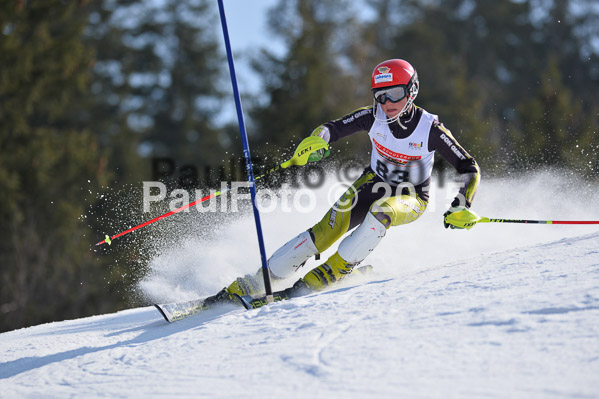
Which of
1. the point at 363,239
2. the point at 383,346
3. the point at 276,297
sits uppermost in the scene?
the point at 363,239

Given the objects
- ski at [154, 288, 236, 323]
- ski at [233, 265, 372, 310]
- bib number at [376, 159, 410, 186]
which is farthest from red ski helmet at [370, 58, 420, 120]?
ski at [154, 288, 236, 323]

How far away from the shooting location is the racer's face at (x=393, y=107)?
4.88 m

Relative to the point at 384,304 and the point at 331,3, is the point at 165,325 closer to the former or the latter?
the point at 384,304

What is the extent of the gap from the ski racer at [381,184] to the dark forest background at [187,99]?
7601 millimetres

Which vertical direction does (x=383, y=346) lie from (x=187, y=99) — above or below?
below

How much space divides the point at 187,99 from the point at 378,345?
88.5ft

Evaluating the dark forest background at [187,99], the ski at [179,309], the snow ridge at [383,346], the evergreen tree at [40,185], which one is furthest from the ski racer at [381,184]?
the evergreen tree at [40,185]

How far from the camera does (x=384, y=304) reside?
3.83m

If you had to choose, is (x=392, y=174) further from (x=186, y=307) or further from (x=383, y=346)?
(x=383, y=346)

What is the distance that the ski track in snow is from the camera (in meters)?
2.83

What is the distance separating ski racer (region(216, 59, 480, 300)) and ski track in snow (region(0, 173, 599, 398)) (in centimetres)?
36

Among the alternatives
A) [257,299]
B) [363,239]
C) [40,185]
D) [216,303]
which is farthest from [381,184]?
[40,185]

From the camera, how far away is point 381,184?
522cm

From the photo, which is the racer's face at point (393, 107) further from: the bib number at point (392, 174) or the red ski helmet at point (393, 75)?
the bib number at point (392, 174)
